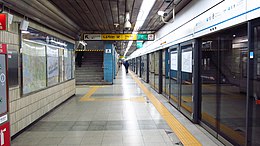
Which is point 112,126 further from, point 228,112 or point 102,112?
point 228,112

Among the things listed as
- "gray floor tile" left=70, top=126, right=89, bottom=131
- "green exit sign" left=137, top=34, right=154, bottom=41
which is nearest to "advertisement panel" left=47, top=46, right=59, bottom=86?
"gray floor tile" left=70, top=126, right=89, bottom=131

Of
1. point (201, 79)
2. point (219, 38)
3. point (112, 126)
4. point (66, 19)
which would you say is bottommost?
point (112, 126)

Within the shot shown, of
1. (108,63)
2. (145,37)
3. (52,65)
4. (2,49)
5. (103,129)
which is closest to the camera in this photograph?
(2,49)

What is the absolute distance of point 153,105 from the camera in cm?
661

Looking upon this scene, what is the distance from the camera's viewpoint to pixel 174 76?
21.5 ft

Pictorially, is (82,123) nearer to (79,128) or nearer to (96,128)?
(79,128)

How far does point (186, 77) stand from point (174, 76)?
1.25 metres

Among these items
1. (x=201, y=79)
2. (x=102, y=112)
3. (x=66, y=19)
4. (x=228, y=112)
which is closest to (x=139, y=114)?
(x=102, y=112)

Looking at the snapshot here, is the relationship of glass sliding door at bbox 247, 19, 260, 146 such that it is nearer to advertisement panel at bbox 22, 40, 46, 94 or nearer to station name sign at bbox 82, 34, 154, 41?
advertisement panel at bbox 22, 40, 46, 94

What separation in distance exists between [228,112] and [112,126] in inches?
89.0

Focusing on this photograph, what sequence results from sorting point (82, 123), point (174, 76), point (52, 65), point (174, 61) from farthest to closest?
point (174, 76) → point (174, 61) → point (52, 65) → point (82, 123)

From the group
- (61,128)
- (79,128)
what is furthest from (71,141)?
(61,128)

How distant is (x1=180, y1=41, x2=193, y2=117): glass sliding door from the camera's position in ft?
16.1

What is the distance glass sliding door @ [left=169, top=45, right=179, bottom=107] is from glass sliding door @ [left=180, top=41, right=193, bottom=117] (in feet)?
1.48
